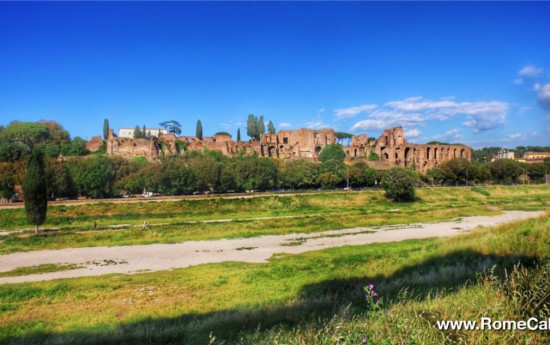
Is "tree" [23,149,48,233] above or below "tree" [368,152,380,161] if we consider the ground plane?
below

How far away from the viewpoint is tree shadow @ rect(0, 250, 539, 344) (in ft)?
23.0

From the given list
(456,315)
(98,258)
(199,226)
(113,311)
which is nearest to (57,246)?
(98,258)

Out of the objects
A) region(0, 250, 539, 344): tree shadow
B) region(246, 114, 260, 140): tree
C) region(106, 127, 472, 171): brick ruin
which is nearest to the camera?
region(0, 250, 539, 344): tree shadow

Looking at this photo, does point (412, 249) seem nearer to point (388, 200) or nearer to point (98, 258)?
point (98, 258)

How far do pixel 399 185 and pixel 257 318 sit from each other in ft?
133

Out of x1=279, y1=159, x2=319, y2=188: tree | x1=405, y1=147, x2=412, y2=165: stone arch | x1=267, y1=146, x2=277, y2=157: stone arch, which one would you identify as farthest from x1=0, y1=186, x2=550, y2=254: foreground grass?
x1=267, y1=146, x2=277, y2=157: stone arch

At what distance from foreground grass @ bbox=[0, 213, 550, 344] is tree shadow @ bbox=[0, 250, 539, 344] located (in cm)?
3

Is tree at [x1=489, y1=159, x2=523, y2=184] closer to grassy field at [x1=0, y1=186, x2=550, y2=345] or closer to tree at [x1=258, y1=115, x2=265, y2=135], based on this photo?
tree at [x1=258, y1=115, x2=265, y2=135]

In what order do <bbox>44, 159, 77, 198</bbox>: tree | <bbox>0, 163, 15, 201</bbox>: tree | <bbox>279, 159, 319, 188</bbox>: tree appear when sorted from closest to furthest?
1. <bbox>0, 163, 15, 201</bbox>: tree
2. <bbox>44, 159, 77, 198</bbox>: tree
3. <bbox>279, 159, 319, 188</bbox>: tree

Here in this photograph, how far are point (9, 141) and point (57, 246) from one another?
45949 millimetres

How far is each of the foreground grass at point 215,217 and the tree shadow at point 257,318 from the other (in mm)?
14609

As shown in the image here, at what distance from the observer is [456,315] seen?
4.33 meters

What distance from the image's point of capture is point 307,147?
8019 centimetres

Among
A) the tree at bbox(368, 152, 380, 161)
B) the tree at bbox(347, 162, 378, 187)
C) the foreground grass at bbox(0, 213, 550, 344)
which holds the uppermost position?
the tree at bbox(368, 152, 380, 161)
